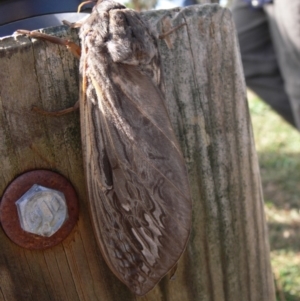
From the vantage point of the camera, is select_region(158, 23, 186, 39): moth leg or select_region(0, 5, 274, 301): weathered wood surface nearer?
select_region(0, 5, 274, 301): weathered wood surface

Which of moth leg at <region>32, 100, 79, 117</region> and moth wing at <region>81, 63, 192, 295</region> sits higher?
moth leg at <region>32, 100, 79, 117</region>

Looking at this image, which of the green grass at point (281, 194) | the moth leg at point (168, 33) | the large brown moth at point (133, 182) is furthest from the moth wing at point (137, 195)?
the green grass at point (281, 194)

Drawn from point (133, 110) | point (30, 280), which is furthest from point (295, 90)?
point (30, 280)

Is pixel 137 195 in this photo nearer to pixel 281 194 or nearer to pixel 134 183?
pixel 134 183

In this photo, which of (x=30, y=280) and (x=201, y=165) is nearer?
(x=30, y=280)

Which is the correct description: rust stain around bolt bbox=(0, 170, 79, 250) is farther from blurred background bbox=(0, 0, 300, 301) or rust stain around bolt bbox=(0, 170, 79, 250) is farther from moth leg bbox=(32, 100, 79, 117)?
blurred background bbox=(0, 0, 300, 301)

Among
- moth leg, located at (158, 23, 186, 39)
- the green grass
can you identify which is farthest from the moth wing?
the green grass

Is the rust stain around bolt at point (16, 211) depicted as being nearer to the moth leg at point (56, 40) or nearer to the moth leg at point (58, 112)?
the moth leg at point (58, 112)

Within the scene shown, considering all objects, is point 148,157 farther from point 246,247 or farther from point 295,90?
point 295,90
